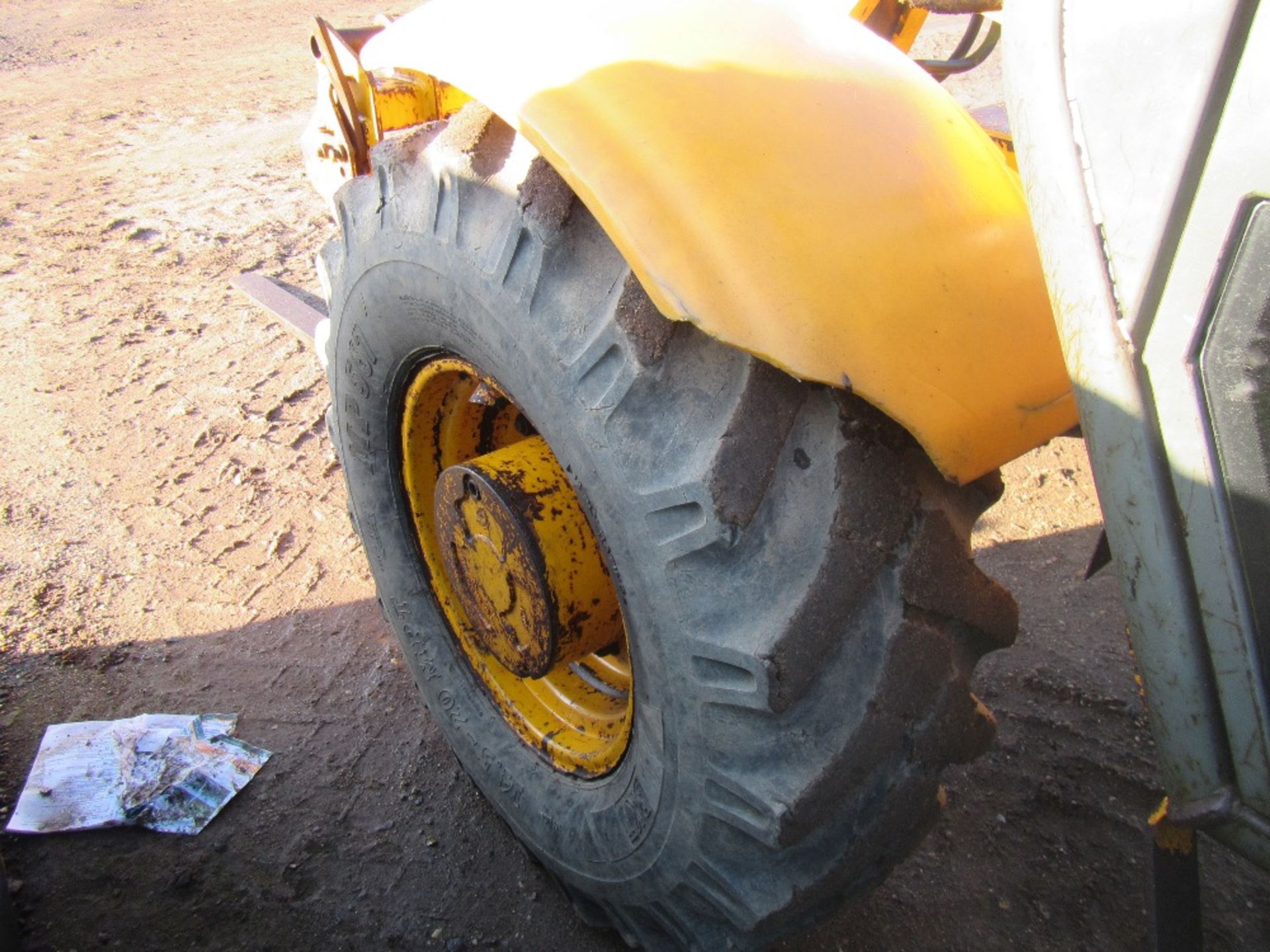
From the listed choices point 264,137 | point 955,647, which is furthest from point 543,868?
point 264,137

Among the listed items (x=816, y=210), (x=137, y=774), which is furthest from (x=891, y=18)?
(x=137, y=774)

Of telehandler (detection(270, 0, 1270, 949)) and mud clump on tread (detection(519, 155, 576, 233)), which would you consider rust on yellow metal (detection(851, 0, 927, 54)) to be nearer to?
telehandler (detection(270, 0, 1270, 949))

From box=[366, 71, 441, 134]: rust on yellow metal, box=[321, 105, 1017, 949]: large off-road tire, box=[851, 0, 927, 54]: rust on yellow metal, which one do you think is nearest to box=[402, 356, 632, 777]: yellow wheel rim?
box=[321, 105, 1017, 949]: large off-road tire

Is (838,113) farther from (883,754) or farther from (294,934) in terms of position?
(294,934)

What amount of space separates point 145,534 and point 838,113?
7.79 feet

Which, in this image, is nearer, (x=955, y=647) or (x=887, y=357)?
(x=887, y=357)

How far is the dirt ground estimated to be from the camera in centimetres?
175

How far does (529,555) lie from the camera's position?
58.1 inches

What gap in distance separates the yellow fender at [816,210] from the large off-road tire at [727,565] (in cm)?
11

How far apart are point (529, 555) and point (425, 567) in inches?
19.5

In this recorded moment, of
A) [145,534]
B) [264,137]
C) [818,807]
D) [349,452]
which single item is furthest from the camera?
[264,137]

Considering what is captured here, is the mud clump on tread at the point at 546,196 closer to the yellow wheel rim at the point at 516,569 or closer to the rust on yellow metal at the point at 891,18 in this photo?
the yellow wheel rim at the point at 516,569

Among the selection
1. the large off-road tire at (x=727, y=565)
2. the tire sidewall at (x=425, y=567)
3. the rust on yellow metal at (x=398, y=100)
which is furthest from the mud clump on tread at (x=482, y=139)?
the rust on yellow metal at (x=398, y=100)

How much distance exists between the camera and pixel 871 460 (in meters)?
1.09
